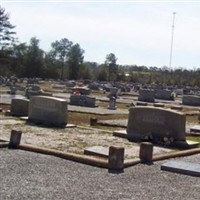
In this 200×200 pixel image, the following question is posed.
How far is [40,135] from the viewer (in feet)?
49.2

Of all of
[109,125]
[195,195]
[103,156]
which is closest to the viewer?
[195,195]

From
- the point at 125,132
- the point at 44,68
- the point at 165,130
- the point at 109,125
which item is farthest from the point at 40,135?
the point at 44,68

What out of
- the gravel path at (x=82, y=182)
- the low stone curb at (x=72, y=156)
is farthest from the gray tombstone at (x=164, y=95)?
the gravel path at (x=82, y=182)

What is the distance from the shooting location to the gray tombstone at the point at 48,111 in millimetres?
18172

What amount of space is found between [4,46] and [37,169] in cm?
7025

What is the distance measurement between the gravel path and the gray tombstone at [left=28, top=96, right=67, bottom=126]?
23.8ft

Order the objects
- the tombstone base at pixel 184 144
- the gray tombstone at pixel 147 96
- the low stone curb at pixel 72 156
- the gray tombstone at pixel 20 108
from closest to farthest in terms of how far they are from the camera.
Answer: the low stone curb at pixel 72 156
the tombstone base at pixel 184 144
the gray tombstone at pixel 20 108
the gray tombstone at pixel 147 96

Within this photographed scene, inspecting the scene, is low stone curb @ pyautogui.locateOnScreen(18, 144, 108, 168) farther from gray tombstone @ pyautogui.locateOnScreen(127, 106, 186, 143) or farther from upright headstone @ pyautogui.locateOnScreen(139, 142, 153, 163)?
gray tombstone @ pyautogui.locateOnScreen(127, 106, 186, 143)

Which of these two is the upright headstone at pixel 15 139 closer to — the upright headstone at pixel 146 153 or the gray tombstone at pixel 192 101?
the upright headstone at pixel 146 153

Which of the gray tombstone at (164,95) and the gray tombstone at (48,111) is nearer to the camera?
the gray tombstone at (48,111)

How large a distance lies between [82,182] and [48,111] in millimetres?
9932

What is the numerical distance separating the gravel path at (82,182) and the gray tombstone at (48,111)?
7.24 metres

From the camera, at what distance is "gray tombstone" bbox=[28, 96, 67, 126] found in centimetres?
1817

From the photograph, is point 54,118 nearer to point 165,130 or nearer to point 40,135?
point 40,135
